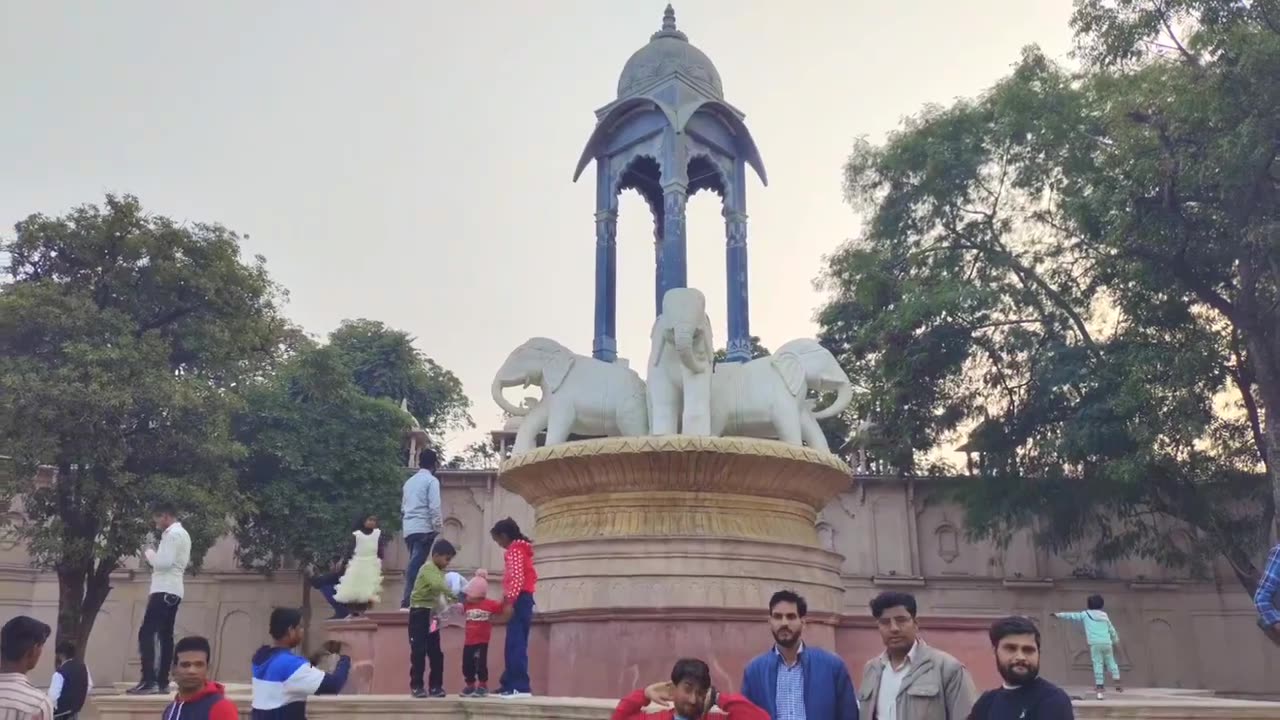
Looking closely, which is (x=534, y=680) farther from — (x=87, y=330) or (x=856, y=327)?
(x=856, y=327)

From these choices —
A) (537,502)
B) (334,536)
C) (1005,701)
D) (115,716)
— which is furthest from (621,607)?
(334,536)

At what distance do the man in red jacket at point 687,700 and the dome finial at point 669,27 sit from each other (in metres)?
10.8

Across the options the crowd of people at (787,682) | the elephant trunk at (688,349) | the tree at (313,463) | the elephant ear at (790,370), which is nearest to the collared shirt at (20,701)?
the crowd of people at (787,682)

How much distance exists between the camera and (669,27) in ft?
43.8

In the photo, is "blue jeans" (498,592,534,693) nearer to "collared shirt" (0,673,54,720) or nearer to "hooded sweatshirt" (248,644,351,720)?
"hooded sweatshirt" (248,644,351,720)

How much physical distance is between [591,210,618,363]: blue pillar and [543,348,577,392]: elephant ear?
5.96ft

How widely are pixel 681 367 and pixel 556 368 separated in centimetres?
136

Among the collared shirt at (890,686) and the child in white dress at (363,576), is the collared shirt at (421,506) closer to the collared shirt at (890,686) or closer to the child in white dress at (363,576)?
the child in white dress at (363,576)

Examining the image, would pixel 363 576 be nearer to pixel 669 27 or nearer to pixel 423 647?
pixel 423 647

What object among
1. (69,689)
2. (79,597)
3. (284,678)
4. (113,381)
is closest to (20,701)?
(284,678)

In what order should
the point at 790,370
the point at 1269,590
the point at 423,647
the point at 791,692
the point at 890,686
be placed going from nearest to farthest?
the point at 890,686
the point at 791,692
the point at 1269,590
the point at 423,647
the point at 790,370

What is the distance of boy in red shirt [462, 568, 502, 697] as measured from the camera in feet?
22.4

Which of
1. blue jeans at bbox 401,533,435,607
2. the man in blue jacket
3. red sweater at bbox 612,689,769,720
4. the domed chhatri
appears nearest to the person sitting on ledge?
red sweater at bbox 612,689,769,720

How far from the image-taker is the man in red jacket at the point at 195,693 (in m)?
3.65
